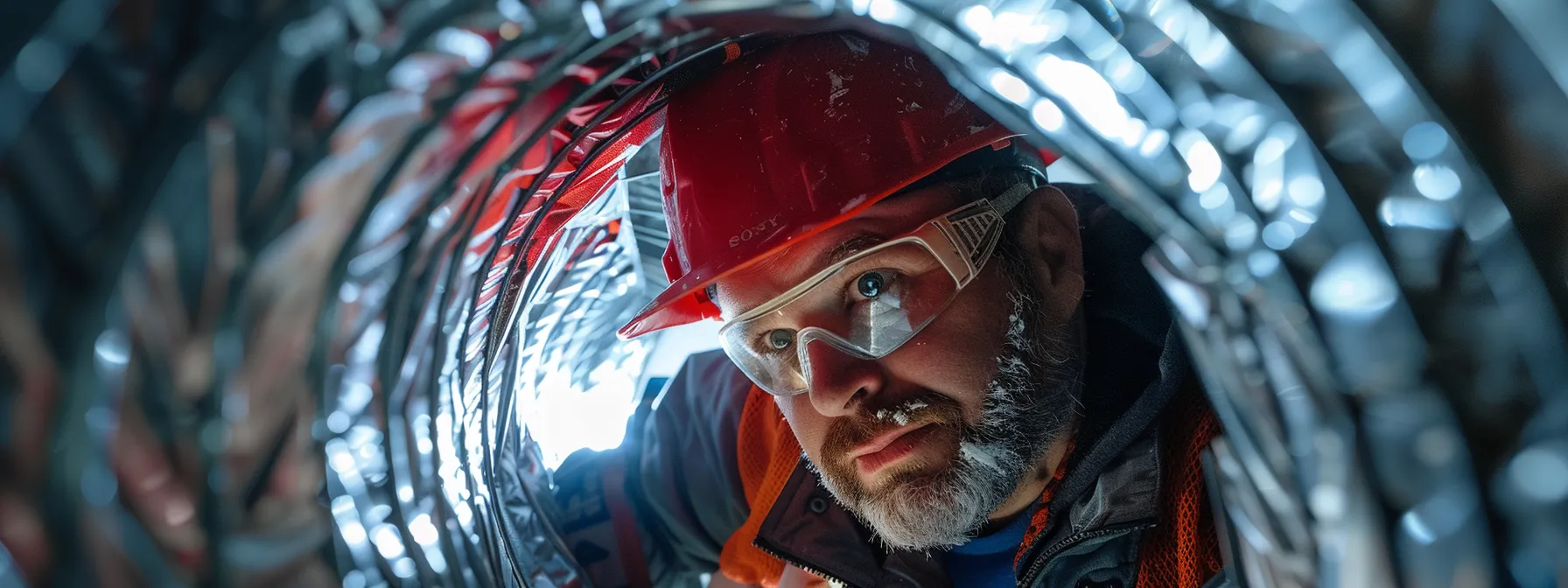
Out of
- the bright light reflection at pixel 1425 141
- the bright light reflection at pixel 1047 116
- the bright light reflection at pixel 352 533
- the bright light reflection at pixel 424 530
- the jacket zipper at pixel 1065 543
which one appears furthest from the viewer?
the jacket zipper at pixel 1065 543

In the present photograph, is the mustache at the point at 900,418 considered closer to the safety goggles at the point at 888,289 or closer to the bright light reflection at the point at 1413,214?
the safety goggles at the point at 888,289

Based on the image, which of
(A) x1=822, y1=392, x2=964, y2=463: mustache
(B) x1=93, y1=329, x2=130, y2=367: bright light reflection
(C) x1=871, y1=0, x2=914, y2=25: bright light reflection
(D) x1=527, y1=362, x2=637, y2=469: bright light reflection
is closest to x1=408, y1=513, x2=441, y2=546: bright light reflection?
(B) x1=93, y1=329, x2=130, y2=367: bright light reflection

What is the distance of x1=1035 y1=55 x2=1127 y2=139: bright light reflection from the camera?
550mm

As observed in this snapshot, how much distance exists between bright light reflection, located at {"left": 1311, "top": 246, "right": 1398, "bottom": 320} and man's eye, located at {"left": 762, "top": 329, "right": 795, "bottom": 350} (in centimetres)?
113

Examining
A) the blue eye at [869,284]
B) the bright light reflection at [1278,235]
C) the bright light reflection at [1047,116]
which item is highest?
the blue eye at [869,284]

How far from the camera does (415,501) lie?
90 cm

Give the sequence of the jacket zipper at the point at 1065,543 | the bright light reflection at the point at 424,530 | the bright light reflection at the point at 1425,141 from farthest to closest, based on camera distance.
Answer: the jacket zipper at the point at 1065,543 < the bright light reflection at the point at 424,530 < the bright light reflection at the point at 1425,141

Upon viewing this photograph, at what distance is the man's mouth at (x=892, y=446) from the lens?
5.29 feet

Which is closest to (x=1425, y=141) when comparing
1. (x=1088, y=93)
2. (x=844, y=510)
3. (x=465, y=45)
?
(x=1088, y=93)

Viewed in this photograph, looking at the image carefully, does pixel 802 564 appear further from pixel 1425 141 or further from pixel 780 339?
pixel 1425 141

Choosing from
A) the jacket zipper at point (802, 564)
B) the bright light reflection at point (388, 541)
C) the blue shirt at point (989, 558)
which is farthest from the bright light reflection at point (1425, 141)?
the jacket zipper at point (802, 564)

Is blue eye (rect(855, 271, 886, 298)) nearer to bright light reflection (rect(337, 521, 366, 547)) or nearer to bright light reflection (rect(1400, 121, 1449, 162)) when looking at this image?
bright light reflection (rect(337, 521, 366, 547))

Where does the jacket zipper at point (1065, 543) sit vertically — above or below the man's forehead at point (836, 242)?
below

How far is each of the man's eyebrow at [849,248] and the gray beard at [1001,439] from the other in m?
0.27
